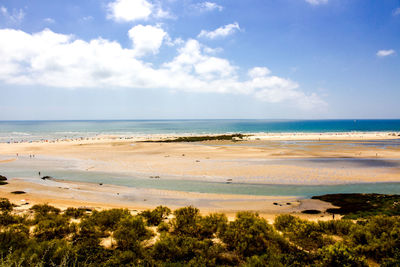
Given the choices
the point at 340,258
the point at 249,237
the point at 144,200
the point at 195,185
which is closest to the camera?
the point at 340,258

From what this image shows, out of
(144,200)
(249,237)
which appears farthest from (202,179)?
(249,237)

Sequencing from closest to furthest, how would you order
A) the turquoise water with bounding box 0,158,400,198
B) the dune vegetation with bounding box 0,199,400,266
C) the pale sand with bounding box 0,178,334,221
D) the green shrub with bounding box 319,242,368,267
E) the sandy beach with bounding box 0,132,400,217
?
the green shrub with bounding box 319,242,368,267, the dune vegetation with bounding box 0,199,400,266, the pale sand with bounding box 0,178,334,221, the sandy beach with bounding box 0,132,400,217, the turquoise water with bounding box 0,158,400,198

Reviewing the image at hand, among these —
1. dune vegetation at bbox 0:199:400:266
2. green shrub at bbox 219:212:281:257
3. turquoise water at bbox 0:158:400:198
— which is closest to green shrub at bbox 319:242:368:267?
dune vegetation at bbox 0:199:400:266

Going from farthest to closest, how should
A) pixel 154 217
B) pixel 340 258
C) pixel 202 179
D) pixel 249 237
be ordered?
pixel 202 179 → pixel 154 217 → pixel 249 237 → pixel 340 258

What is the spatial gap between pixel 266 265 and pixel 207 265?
1757 millimetres

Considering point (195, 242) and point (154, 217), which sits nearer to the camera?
point (195, 242)

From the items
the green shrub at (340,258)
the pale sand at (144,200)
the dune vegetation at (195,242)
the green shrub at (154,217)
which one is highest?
the green shrub at (340,258)

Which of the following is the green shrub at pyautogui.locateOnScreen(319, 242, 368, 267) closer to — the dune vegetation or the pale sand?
the dune vegetation

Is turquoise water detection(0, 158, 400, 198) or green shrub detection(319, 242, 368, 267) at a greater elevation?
green shrub detection(319, 242, 368, 267)

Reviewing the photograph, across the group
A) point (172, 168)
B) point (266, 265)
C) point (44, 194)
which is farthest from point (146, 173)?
point (266, 265)

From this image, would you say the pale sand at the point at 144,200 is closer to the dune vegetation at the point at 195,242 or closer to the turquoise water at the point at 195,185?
the turquoise water at the point at 195,185

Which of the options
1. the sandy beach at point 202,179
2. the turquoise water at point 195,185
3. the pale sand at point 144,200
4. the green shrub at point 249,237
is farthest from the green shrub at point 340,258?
the turquoise water at point 195,185

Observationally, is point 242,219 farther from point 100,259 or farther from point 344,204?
point 344,204

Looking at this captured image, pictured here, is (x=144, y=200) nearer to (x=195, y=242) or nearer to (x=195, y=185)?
(x=195, y=185)
